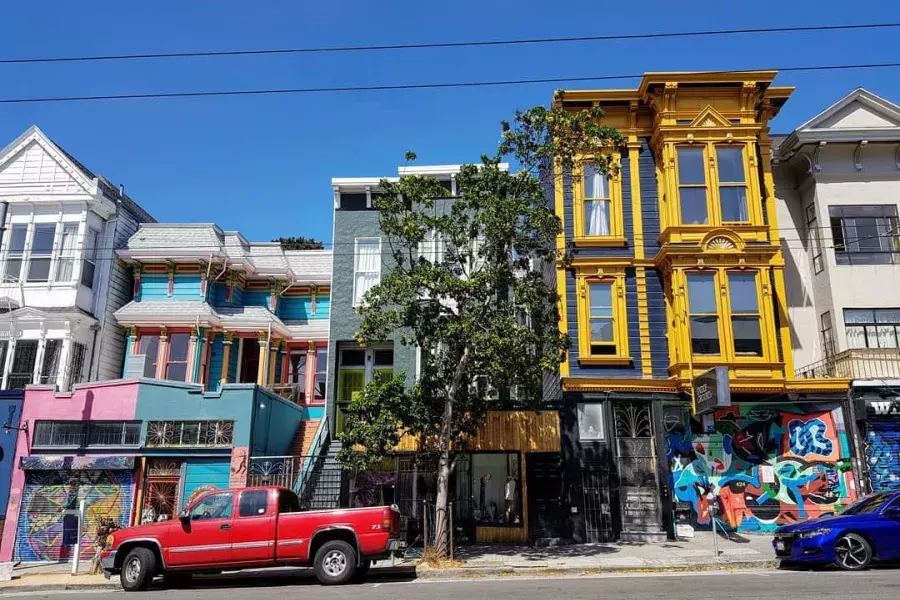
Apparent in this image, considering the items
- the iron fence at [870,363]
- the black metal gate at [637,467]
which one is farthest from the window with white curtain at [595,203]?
the iron fence at [870,363]

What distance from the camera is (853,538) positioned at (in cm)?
1238

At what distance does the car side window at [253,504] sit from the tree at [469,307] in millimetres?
2878

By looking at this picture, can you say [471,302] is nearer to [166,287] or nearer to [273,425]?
[273,425]

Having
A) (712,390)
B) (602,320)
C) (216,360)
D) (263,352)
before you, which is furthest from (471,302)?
(216,360)

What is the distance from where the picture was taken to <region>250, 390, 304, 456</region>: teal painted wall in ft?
63.6

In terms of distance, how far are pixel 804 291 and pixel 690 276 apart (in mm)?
4688

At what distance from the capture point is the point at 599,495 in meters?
18.4

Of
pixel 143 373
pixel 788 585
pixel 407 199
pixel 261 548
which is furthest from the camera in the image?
pixel 143 373

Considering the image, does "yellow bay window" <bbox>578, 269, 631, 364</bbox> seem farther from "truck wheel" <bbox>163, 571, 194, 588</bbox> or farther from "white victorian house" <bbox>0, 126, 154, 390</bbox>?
"white victorian house" <bbox>0, 126, 154, 390</bbox>

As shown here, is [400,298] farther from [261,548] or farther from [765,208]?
[765,208]

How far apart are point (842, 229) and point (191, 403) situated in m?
20.3

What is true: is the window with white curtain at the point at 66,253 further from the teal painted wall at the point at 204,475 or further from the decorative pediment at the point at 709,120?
the decorative pediment at the point at 709,120

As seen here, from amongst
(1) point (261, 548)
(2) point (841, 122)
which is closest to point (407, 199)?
(1) point (261, 548)

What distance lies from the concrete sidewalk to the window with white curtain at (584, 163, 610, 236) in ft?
30.2
